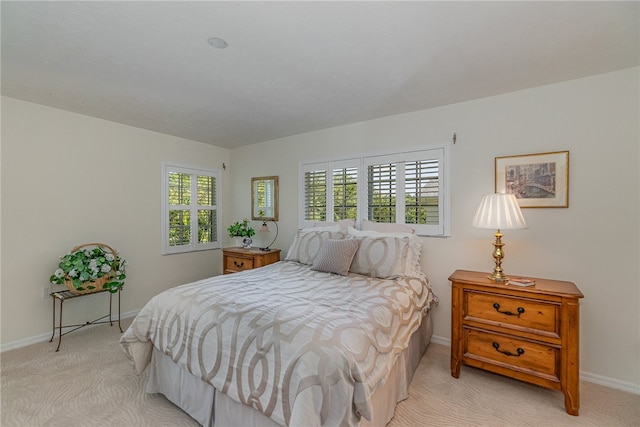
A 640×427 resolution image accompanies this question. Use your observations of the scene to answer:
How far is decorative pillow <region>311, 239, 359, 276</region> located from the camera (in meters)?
2.65

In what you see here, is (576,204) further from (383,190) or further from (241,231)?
(241,231)

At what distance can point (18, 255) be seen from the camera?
288 cm

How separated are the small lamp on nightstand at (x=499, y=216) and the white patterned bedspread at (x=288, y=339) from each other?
77 centimetres

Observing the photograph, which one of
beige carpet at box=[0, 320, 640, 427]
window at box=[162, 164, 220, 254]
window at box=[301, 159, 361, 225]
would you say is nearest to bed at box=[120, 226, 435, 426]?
beige carpet at box=[0, 320, 640, 427]

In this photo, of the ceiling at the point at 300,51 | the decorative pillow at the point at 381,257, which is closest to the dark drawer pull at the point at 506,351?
the decorative pillow at the point at 381,257

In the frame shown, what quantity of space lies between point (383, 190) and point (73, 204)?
3.50m

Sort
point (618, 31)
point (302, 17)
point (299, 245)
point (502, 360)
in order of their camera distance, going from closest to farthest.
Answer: point (302, 17)
point (618, 31)
point (502, 360)
point (299, 245)

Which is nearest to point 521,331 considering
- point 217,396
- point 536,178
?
point 536,178

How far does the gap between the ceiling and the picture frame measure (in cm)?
64

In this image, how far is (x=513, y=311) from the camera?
2.15 meters

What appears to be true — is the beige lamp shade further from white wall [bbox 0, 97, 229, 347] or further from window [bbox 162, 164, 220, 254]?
white wall [bbox 0, 97, 229, 347]

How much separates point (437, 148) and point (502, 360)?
6.47 feet

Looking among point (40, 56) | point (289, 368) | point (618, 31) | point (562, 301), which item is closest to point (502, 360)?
point (562, 301)

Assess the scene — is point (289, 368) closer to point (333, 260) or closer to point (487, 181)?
point (333, 260)
